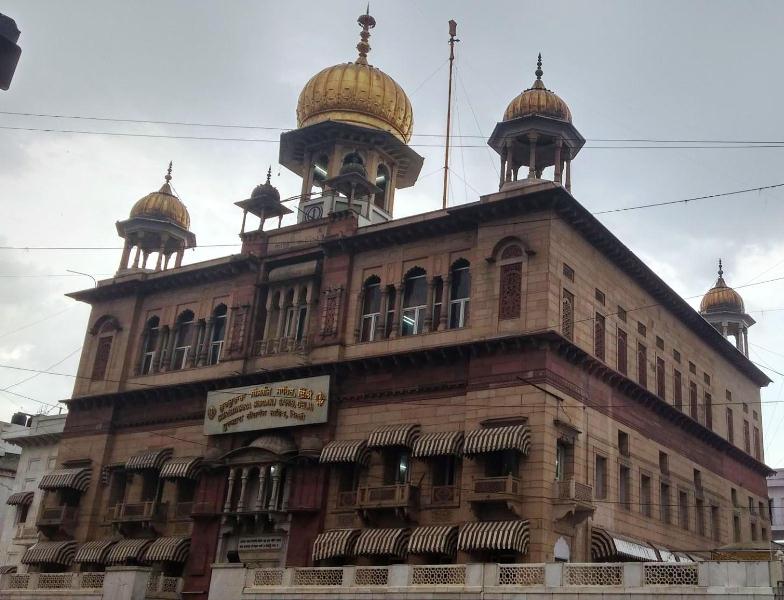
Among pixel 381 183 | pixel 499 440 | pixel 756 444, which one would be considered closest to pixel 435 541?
pixel 499 440

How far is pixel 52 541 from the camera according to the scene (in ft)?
109

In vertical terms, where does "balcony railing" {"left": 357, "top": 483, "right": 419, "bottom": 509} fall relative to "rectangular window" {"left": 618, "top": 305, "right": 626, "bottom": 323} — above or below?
below

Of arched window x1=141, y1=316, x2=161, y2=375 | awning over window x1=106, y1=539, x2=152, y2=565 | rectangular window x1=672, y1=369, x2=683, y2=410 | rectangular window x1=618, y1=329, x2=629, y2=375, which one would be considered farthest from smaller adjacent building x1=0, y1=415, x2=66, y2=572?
rectangular window x1=672, y1=369, x2=683, y2=410

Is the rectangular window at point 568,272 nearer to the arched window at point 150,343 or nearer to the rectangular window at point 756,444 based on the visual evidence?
the arched window at point 150,343

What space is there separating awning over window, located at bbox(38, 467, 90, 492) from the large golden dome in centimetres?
1645

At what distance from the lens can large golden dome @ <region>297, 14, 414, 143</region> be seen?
37.8 metres

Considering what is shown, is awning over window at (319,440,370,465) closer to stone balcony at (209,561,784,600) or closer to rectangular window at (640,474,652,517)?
stone balcony at (209,561,784,600)

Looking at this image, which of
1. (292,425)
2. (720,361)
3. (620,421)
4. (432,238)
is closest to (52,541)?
(292,425)

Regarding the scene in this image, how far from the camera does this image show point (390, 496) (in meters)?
25.3

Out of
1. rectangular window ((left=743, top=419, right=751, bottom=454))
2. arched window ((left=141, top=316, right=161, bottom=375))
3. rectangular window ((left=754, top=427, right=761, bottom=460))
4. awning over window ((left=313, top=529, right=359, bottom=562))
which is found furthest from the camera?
rectangular window ((left=754, top=427, right=761, bottom=460))

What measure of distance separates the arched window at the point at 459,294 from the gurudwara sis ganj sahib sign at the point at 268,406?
14.6 feet

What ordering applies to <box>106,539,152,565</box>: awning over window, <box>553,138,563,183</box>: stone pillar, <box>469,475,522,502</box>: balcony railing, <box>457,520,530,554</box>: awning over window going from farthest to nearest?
<box>106,539,152,565</box>: awning over window
<box>553,138,563,183</box>: stone pillar
<box>469,475,522,502</box>: balcony railing
<box>457,520,530,554</box>: awning over window

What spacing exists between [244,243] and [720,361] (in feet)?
66.1

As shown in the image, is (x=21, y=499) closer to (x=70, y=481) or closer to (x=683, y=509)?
(x=70, y=481)
